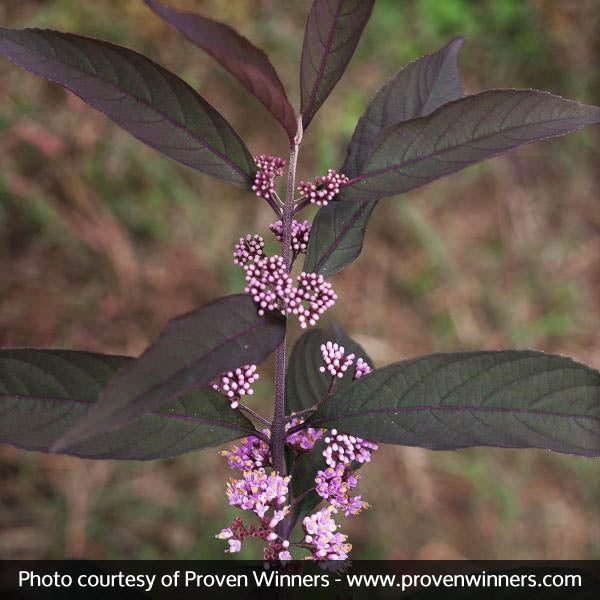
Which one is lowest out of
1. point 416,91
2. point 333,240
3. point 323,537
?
point 323,537

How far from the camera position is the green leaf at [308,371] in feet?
4.63

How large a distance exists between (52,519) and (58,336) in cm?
75

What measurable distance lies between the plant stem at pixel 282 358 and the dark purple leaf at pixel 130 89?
4.4 inches

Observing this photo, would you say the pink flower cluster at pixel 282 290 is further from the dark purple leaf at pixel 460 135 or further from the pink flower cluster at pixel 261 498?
the pink flower cluster at pixel 261 498

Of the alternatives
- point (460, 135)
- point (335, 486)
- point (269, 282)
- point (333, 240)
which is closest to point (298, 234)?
point (333, 240)

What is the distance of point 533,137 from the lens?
37.0 inches

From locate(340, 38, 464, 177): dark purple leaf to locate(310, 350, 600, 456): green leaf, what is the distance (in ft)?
1.46

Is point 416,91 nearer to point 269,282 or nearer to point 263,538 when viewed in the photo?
point 269,282

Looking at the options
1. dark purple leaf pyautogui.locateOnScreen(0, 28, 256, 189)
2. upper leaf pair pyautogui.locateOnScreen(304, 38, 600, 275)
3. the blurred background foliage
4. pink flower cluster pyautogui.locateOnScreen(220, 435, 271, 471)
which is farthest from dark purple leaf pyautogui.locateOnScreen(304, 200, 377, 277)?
the blurred background foliage

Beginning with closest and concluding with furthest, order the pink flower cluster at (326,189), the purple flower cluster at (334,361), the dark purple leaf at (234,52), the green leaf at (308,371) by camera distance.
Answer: the dark purple leaf at (234,52)
the pink flower cluster at (326,189)
the purple flower cluster at (334,361)
the green leaf at (308,371)

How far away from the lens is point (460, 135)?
98cm

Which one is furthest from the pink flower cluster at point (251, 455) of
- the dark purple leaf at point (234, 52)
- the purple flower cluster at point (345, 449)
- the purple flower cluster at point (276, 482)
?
the dark purple leaf at point (234, 52)

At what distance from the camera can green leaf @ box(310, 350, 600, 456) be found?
99 centimetres

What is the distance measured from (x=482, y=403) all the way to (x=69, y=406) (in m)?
0.63
